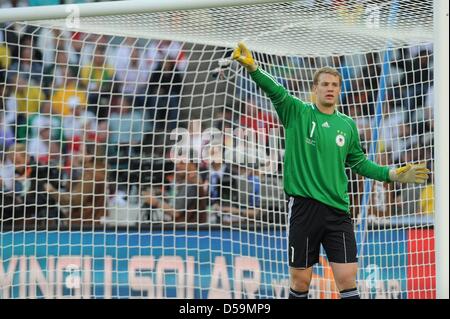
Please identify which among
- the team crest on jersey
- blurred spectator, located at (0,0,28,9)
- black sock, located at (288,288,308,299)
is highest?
blurred spectator, located at (0,0,28,9)

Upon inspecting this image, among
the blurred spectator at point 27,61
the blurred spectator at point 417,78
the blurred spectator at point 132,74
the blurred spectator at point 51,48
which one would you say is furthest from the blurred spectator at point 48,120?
the blurred spectator at point 417,78

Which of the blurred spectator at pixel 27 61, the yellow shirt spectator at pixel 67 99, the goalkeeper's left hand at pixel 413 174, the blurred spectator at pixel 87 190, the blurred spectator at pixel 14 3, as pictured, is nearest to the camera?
the goalkeeper's left hand at pixel 413 174

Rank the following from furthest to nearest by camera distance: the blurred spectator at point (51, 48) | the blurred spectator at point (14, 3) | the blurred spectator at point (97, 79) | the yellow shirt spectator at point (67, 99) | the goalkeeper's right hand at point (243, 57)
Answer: the blurred spectator at point (14, 3)
the blurred spectator at point (97, 79)
the yellow shirt spectator at point (67, 99)
the blurred spectator at point (51, 48)
the goalkeeper's right hand at point (243, 57)

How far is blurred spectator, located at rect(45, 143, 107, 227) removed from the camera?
794 cm

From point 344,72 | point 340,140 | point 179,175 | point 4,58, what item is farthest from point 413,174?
point 4,58

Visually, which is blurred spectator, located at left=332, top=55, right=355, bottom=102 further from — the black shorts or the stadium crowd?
the black shorts

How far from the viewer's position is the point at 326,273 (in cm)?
789

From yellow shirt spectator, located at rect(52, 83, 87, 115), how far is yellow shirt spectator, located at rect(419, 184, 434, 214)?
9.86 feet

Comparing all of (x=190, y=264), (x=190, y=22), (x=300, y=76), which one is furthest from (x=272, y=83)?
(x=190, y=264)

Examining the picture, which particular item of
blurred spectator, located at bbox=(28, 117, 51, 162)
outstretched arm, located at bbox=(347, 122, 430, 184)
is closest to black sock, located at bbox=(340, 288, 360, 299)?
outstretched arm, located at bbox=(347, 122, 430, 184)

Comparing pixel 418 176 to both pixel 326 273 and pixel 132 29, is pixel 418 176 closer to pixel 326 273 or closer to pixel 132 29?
pixel 132 29

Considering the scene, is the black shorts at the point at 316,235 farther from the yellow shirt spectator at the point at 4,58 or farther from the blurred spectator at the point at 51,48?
the yellow shirt spectator at the point at 4,58

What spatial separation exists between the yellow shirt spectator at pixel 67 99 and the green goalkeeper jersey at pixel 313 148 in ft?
10.5

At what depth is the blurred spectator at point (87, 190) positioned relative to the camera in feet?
26.0
